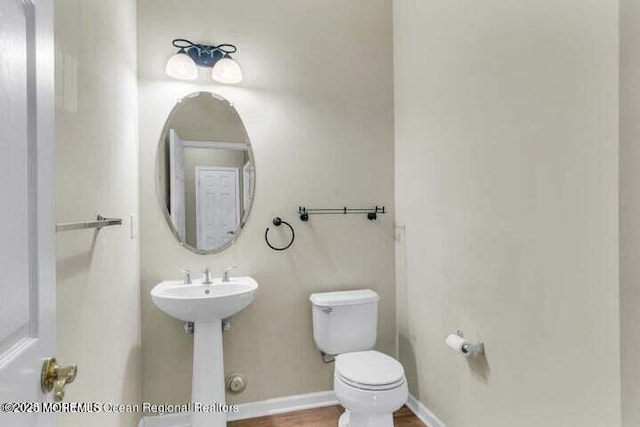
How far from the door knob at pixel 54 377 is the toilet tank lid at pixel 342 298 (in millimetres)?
1490

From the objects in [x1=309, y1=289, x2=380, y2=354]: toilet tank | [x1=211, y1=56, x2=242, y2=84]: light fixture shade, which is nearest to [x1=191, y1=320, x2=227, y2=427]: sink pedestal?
[x1=309, y1=289, x2=380, y2=354]: toilet tank

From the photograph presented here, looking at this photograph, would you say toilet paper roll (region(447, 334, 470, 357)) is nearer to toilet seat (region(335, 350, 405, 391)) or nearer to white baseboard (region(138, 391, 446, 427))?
toilet seat (region(335, 350, 405, 391))

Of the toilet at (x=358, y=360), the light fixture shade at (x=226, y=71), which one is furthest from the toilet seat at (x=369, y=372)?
the light fixture shade at (x=226, y=71)

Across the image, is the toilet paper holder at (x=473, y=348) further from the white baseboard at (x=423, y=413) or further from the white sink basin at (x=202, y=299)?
the white sink basin at (x=202, y=299)

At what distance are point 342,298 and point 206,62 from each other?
65.5 inches

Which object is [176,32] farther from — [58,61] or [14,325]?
[14,325]

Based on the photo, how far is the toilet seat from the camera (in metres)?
1.69

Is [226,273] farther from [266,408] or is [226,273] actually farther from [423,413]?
[423,413]

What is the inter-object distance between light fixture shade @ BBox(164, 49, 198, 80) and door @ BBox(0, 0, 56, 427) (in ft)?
4.32

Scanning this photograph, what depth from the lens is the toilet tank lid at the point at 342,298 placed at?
2129 millimetres

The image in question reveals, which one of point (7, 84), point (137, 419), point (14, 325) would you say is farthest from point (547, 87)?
point (137, 419)

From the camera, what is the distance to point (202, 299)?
1731 millimetres

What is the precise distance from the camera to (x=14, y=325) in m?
0.61

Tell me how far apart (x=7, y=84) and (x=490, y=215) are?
5.51ft
